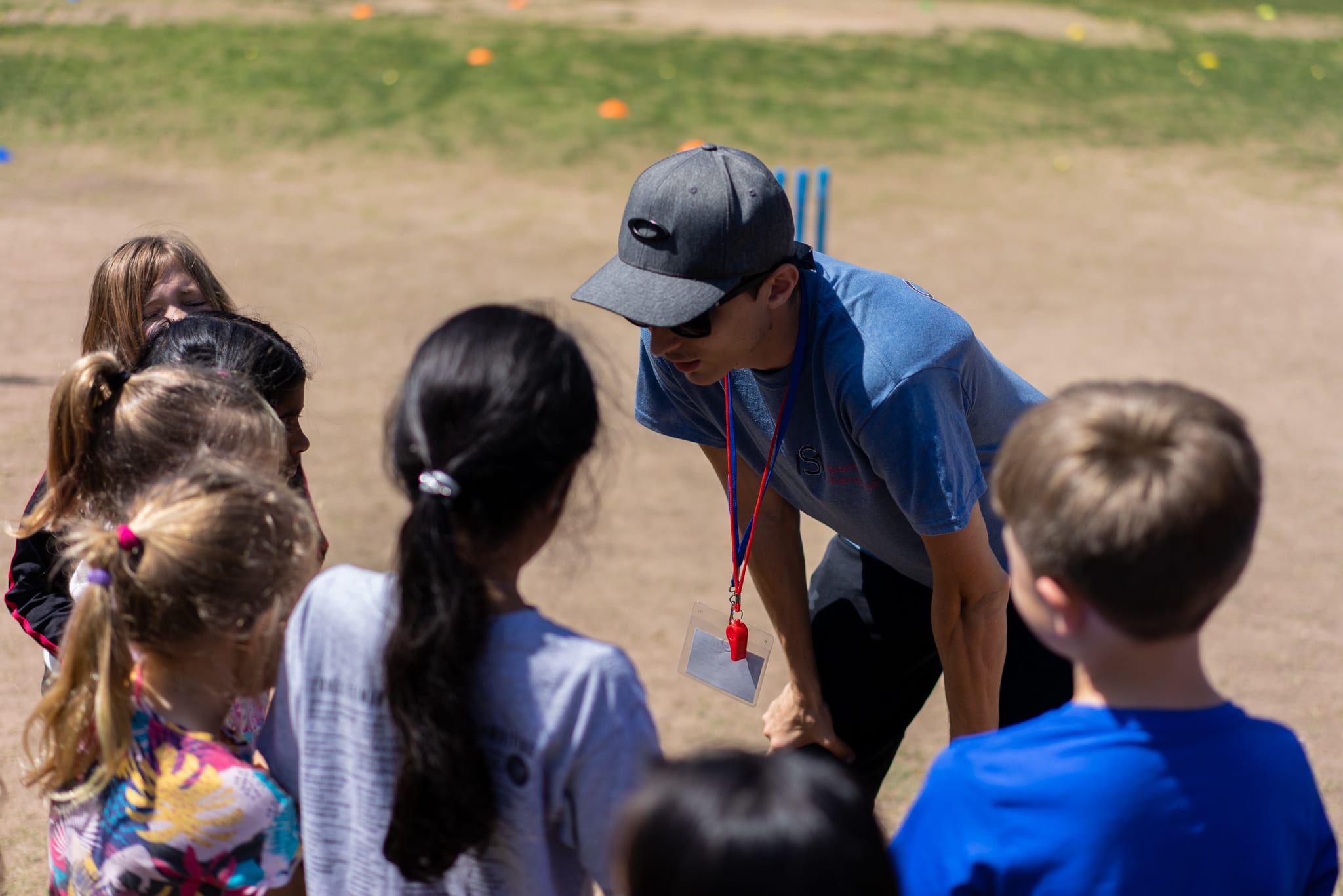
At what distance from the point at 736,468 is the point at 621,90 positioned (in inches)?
378

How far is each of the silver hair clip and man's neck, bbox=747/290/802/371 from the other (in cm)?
92

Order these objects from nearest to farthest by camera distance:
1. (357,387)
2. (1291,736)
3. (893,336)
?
(1291,736) < (893,336) < (357,387)

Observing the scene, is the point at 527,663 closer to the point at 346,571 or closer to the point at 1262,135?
→ the point at 346,571

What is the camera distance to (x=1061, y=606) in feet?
4.25

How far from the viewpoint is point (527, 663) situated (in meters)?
1.30

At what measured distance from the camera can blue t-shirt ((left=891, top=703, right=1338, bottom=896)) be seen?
1.26 meters

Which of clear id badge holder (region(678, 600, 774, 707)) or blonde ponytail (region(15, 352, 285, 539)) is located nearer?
blonde ponytail (region(15, 352, 285, 539))

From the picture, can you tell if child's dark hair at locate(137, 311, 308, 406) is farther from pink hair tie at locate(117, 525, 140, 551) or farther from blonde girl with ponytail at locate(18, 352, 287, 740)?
pink hair tie at locate(117, 525, 140, 551)

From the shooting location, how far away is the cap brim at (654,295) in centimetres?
194

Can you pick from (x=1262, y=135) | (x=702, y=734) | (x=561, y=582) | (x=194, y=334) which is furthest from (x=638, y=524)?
(x=1262, y=135)

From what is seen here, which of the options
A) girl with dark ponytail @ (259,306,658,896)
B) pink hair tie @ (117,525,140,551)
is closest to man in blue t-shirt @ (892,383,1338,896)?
girl with dark ponytail @ (259,306,658,896)

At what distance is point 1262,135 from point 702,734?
384 inches

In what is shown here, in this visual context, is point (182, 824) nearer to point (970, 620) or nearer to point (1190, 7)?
point (970, 620)

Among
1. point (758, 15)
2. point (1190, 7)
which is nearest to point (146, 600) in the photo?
point (758, 15)
